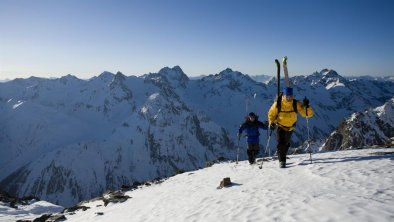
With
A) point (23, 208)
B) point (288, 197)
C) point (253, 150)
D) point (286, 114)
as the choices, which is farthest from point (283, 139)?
point (23, 208)

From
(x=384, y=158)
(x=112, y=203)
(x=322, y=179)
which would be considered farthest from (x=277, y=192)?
(x=112, y=203)

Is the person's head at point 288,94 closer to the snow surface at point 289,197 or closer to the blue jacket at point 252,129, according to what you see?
the snow surface at point 289,197

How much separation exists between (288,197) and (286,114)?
6123 millimetres

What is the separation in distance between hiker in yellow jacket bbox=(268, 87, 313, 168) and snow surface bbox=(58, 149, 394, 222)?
148 centimetres

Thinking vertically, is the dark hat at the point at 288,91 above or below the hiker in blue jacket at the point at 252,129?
above

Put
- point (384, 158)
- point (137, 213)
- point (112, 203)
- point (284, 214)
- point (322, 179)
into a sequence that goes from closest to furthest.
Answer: point (284, 214) → point (322, 179) → point (137, 213) → point (384, 158) → point (112, 203)

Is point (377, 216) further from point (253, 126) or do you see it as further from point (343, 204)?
point (253, 126)

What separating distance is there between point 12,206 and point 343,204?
28.8 m

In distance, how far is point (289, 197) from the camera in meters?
10.9

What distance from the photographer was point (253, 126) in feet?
66.3

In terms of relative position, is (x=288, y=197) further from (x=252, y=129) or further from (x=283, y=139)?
(x=252, y=129)

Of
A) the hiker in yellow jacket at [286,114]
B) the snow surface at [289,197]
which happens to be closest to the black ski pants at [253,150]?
the snow surface at [289,197]

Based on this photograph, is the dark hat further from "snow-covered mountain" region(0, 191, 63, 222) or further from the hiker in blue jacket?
"snow-covered mountain" region(0, 191, 63, 222)

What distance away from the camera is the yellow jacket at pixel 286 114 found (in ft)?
53.0
